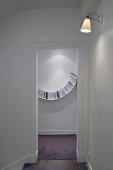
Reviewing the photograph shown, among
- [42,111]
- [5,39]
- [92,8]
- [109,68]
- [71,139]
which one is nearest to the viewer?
[109,68]

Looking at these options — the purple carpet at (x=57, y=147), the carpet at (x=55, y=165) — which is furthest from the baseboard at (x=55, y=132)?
the carpet at (x=55, y=165)

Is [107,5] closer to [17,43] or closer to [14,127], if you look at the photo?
[17,43]

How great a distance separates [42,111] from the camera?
531cm

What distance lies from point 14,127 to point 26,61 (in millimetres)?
1202

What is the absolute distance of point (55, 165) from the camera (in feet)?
11.6

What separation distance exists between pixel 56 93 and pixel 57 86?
0.19 metres

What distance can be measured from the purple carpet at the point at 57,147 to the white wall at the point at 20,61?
1.63ft

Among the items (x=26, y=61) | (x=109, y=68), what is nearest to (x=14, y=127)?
(x=26, y=61)

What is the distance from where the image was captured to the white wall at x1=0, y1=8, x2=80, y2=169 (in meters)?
3.50

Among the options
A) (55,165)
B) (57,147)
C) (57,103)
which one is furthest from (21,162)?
(57,103)

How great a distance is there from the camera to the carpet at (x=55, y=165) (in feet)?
11.2

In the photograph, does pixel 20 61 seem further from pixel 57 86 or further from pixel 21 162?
pixel 57 86

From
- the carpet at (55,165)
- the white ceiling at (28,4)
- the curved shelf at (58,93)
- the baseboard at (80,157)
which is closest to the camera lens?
the white ceiling at (28,4)

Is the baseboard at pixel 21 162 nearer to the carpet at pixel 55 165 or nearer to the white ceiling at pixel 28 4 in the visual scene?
the carpet at pixel 55 165
